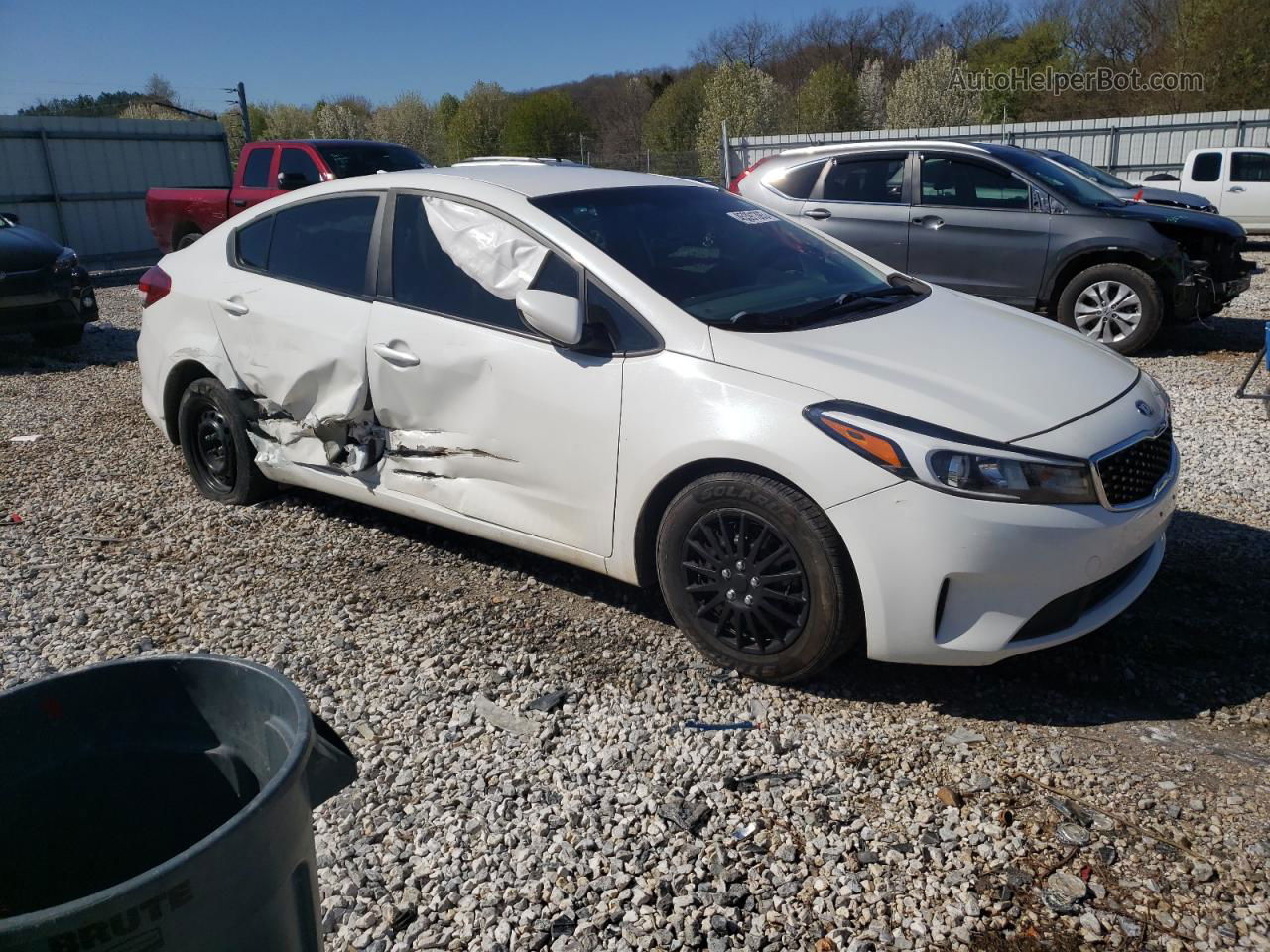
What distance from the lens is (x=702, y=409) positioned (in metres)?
3.42

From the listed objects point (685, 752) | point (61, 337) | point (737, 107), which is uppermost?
point (737, 107)

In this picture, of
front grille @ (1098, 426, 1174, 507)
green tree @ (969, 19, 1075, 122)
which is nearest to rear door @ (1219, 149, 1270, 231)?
front grille @ (1098, 426, 1174, 507)

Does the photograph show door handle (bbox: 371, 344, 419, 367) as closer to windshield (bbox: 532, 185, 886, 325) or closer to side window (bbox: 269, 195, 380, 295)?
side window (bbox: 269, 195, 380, 295)

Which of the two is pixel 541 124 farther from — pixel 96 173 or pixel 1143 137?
pixel 1143 137

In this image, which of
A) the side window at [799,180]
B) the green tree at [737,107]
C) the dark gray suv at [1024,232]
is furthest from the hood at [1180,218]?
the green tree at [737,107]

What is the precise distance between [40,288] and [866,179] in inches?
314

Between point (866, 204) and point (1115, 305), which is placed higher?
point (866, 204)

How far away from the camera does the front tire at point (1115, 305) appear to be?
865 centimetres

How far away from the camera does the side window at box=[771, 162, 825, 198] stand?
9.90 metres

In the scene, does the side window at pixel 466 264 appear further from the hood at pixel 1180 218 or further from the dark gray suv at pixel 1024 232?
the hood at pixel 1180 218

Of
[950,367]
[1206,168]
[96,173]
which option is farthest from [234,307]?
[1206,168]

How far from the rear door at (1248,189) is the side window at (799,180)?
11375 mm

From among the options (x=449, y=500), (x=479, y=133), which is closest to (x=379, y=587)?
(x=449, y=500)

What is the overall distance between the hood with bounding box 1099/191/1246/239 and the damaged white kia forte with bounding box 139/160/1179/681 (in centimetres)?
526
